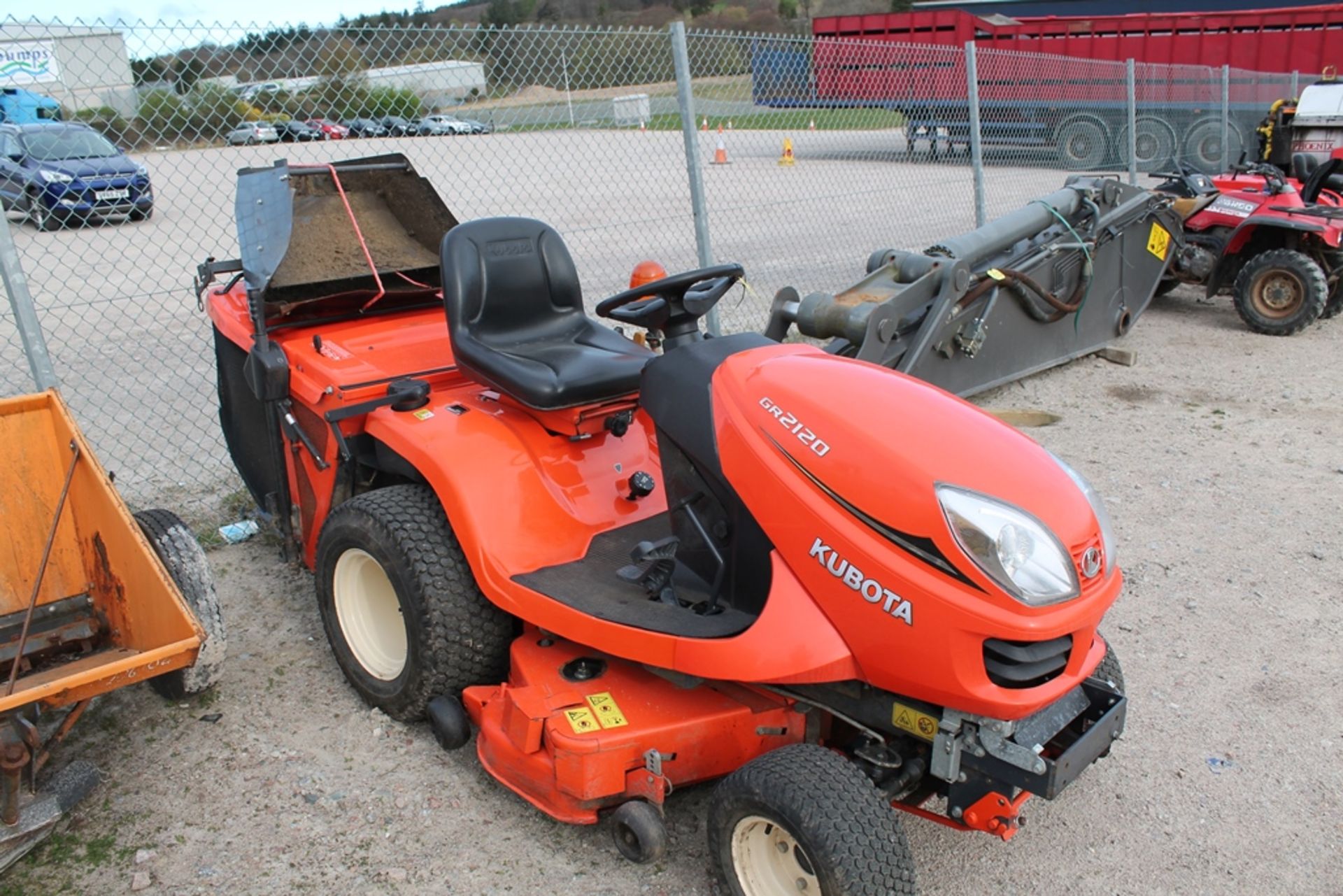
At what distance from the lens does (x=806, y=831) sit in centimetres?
209

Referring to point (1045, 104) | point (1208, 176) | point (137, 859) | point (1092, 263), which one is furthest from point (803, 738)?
point (1045, 104)

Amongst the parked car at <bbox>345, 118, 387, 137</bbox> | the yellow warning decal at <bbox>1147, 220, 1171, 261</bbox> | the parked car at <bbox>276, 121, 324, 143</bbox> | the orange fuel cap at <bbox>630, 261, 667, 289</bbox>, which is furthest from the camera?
the yellow warning decal at <bbox>1147, 220, 1171, 261</bbox>

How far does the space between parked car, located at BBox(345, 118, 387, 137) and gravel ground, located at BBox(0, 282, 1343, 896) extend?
111 inches

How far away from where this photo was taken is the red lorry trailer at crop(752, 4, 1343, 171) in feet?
34.4

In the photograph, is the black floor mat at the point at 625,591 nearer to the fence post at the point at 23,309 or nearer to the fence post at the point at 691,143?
the fence post at the point at 23,309

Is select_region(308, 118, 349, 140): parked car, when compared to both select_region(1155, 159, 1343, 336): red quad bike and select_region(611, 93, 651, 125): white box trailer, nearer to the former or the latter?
select_region(611, 93, 651, 125): white box trailer

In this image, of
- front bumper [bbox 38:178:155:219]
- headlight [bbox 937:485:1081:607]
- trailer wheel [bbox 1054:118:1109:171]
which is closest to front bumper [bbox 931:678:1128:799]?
headlight [bbox 937:485:1081:607]

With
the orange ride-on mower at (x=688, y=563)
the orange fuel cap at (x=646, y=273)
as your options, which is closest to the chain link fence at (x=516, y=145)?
the orange fuel cap at (x=646, y=273)

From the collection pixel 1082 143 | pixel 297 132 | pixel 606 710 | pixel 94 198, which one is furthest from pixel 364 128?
pixel 1082 143

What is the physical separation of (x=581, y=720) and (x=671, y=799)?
448mm

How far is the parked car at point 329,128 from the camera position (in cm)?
593

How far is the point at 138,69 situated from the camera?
→ 15.2ft

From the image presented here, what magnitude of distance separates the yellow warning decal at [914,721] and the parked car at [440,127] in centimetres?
488

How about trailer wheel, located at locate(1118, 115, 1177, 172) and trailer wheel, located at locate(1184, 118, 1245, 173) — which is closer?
trailer wheel, located at locate(1184, 118, 1245, 173)
